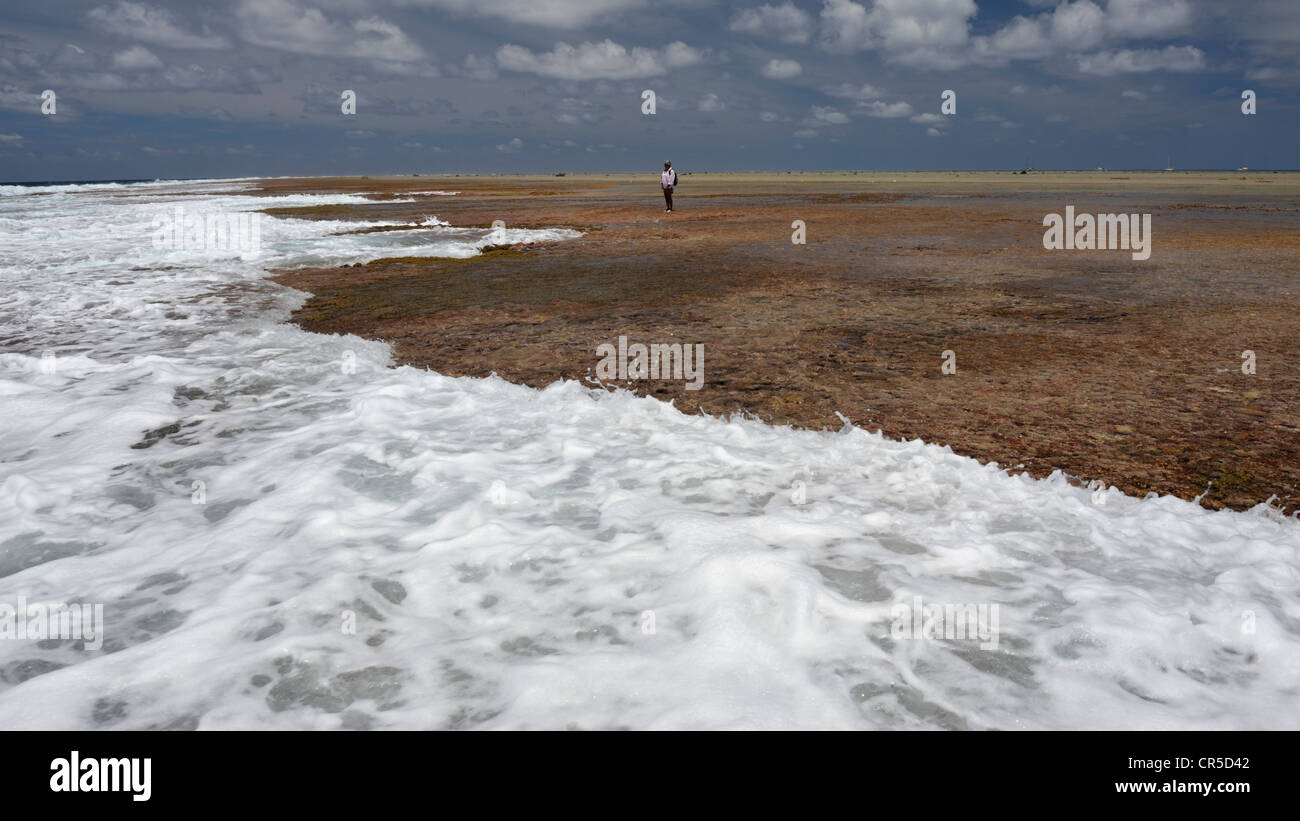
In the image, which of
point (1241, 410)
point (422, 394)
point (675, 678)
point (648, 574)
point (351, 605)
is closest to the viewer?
point (675, 678)

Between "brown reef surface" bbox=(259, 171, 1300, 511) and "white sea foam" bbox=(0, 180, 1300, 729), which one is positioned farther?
"brown reef surface" bbox=(259, 171, 1300, 511)

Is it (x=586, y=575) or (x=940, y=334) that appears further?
(x=940, y=334)

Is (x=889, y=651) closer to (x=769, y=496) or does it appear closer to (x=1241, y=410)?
(x=769, y=496)

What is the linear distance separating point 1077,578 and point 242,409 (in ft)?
22.5

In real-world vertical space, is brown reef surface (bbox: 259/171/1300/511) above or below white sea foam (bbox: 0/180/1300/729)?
above

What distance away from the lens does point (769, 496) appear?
4973 millimetres

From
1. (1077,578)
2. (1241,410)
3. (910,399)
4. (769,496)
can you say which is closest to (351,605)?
(769,496)

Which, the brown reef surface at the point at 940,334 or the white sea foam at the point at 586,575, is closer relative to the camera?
the white sea foam at the point at 586,575

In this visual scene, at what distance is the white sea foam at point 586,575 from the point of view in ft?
10.1

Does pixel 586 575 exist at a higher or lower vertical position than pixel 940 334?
lower

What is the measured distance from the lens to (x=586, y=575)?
161 inches

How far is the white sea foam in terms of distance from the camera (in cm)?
307

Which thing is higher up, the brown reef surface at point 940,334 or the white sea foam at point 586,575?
the brown reef surface at point 940,334
